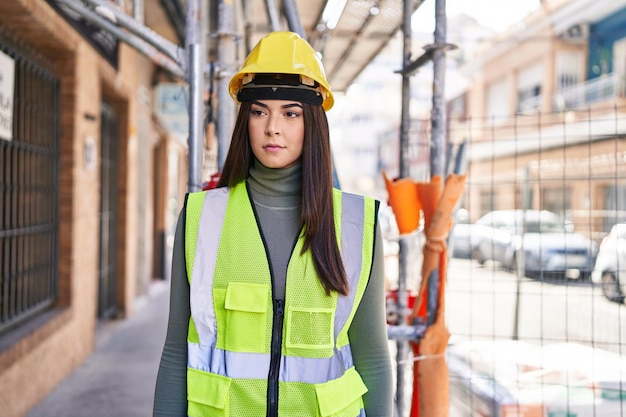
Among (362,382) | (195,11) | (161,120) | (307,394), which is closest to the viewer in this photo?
(307,394)

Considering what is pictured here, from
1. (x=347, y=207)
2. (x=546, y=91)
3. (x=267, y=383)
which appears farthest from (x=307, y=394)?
(x=546, y=91)

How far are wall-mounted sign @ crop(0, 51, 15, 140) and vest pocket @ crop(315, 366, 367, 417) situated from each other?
146 inches

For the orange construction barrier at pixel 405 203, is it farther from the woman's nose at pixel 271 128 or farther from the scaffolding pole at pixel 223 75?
the woman's nose at pixel 271 128

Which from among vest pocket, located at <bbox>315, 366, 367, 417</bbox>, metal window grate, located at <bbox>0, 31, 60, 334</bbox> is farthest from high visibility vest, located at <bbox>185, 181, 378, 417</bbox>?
metal window grate, located at <bbox>0, 31, 60, 334</bbox>

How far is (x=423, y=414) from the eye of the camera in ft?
9.12

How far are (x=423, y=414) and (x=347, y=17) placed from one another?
3347 mm

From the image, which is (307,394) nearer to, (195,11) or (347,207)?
(347,207)

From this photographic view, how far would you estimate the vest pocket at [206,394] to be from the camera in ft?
5.66

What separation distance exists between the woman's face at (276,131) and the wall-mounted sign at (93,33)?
3404 millimetres

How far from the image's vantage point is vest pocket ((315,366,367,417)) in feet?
5.69

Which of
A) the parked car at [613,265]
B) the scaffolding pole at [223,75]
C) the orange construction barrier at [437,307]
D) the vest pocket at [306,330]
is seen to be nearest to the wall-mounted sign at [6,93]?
the scaffolding pole at [223,75]

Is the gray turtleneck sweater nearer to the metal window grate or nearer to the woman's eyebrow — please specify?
the woman's eyebrow

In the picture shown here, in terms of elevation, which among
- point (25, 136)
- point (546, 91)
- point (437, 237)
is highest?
point (546, 91)

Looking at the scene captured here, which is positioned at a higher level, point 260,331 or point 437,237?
point 437,237
